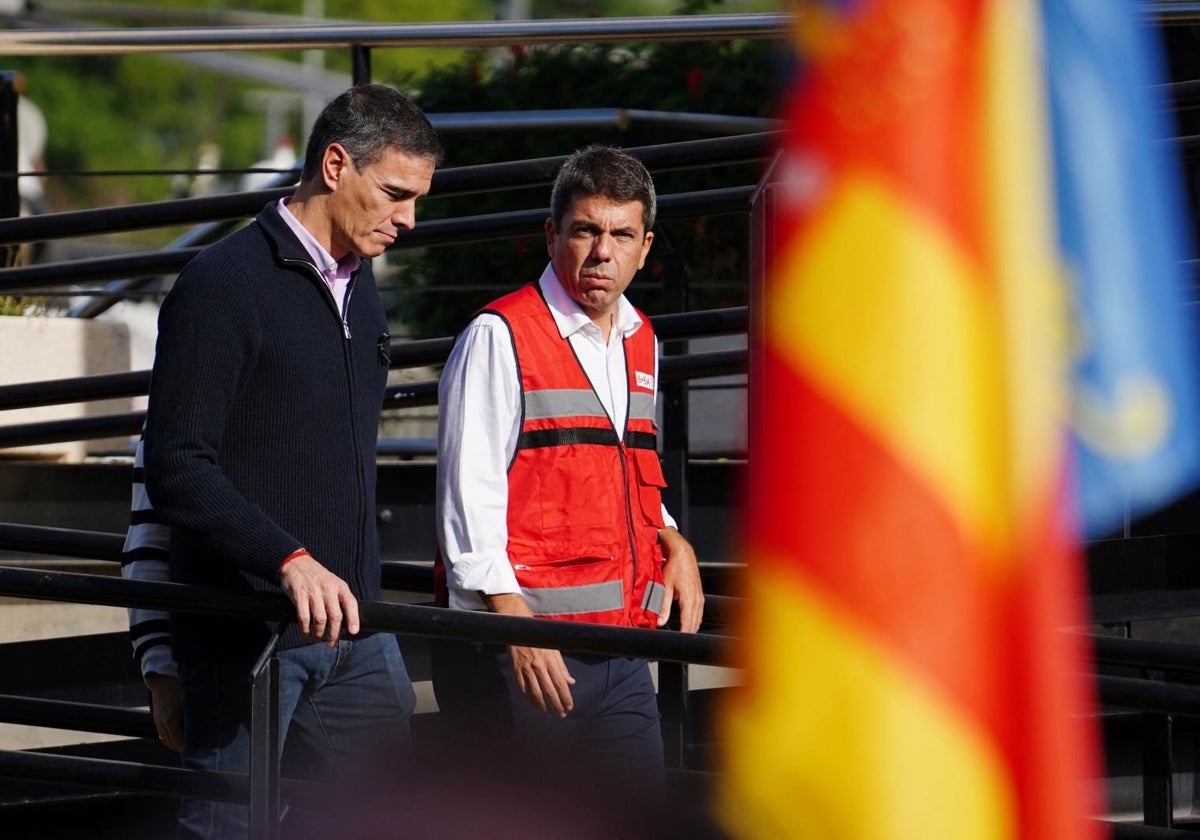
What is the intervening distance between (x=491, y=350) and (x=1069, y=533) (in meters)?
2.33

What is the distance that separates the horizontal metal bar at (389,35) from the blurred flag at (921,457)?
181 inches

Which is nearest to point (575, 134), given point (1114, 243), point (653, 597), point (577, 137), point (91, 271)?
point (577, 137)

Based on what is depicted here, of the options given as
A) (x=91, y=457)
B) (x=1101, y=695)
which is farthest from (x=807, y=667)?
(x=91, y=457)

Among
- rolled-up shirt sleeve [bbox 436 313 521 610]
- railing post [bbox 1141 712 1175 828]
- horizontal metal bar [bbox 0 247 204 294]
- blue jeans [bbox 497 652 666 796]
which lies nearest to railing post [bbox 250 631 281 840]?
rolled-up shirt sleeve [bbox 436 313 521 610]

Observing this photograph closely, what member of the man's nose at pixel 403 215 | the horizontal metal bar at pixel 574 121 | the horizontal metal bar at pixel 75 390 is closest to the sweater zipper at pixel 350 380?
the man's nose at pixel 403 215

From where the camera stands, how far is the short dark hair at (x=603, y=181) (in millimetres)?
3549

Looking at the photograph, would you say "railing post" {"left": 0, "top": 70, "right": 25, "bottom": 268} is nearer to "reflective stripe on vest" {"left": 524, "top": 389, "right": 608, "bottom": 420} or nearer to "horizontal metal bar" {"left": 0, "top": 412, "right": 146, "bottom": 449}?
"horizontal metal bar" {"left": 0, "top": 412, "right": 146, "bottom": 449}

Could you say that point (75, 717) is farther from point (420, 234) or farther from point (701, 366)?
point (420, 234)

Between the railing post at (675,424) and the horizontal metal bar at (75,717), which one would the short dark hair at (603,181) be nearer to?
the railing post at (675,424)

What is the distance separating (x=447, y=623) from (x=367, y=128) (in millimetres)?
903

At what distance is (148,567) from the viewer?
3.29 m

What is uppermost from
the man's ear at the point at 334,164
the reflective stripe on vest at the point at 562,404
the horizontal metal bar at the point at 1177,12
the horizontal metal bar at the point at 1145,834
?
the horizontal metal bar at the point at 1177,12

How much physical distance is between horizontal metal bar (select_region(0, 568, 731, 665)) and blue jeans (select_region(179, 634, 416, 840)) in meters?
0.17

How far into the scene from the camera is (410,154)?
317cm
